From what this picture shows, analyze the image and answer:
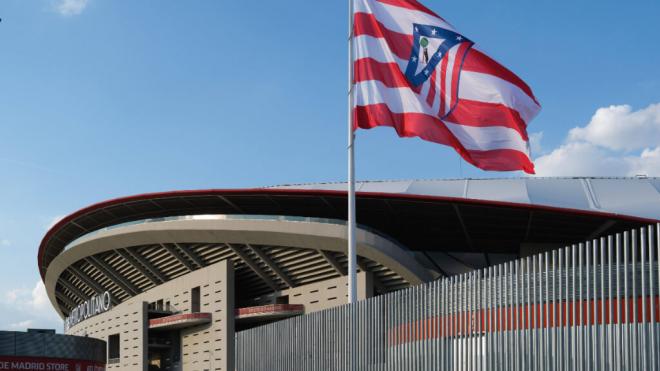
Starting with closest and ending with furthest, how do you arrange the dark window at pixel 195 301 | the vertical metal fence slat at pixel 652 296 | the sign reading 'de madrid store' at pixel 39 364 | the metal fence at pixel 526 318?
the vertical metal fence slat at pixel 652 296 < the metal fence at pixel 526 318 < the sign reading 'de madrid store' at pixel 39 364 < the dark window at pixel 195 301

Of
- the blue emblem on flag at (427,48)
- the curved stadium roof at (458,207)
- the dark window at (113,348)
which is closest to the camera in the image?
the blue emblem on flag at (427,48)

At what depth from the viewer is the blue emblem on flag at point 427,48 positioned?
72.3 feet

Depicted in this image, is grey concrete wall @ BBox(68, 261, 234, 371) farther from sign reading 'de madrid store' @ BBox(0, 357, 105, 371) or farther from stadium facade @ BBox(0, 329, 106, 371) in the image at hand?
sign reading 'de madrid store' @ BBox(0, 357, 105, 371)

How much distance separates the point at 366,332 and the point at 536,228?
36.1m

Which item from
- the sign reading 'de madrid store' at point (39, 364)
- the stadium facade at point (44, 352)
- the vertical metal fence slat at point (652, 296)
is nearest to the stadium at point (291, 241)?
the stadium facade at point (44, 352)

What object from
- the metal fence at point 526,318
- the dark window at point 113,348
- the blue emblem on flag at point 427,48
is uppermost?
the blue emblem on flag at point 427,48

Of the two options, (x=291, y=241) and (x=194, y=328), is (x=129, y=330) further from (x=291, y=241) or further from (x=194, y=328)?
(x=291, y=241)

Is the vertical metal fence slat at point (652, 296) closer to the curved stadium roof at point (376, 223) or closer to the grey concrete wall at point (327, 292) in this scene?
the curved stadium roof at point (376, 223)

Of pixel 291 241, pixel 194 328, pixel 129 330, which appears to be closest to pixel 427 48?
pixel 291 241

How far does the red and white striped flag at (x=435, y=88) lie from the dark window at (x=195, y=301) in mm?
42741

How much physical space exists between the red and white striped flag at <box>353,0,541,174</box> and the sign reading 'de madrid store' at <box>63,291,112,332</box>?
5586 centimetres

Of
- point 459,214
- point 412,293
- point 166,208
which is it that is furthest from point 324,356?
point 166,208

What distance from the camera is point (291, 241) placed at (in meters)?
54.8

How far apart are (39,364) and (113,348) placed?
26236mm
